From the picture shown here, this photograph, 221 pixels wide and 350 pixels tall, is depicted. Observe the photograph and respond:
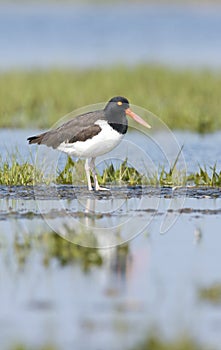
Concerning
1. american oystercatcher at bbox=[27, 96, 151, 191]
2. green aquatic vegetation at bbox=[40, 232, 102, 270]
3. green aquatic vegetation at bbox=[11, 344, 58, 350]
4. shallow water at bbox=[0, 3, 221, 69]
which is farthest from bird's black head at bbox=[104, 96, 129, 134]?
shallow water at bbox=[0, 3, 221, 69]

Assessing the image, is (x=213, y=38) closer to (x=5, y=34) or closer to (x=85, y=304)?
(x=5, y=34)

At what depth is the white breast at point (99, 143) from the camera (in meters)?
9.58

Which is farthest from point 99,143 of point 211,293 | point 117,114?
point 211,293

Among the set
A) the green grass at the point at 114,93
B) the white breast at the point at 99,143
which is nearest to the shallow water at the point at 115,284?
the white breast at the point at 99,143

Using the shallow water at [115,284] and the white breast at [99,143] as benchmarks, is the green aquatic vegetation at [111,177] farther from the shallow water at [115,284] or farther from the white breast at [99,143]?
the shallow water at [115,284]

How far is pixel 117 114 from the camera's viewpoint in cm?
980

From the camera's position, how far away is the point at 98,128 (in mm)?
9617

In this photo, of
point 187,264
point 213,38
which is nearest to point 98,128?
point 187,264

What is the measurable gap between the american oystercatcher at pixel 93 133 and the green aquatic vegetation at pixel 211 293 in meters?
3.25

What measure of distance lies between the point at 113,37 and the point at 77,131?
2712cm

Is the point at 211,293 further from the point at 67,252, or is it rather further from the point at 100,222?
the point at 100,222

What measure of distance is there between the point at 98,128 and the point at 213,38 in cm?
2695

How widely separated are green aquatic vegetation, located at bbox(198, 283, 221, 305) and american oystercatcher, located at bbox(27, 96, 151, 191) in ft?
10.7

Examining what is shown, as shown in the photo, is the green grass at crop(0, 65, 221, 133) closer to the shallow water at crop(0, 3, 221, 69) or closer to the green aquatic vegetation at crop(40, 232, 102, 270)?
the shallow water at crop(0, 3, 221, 69)
